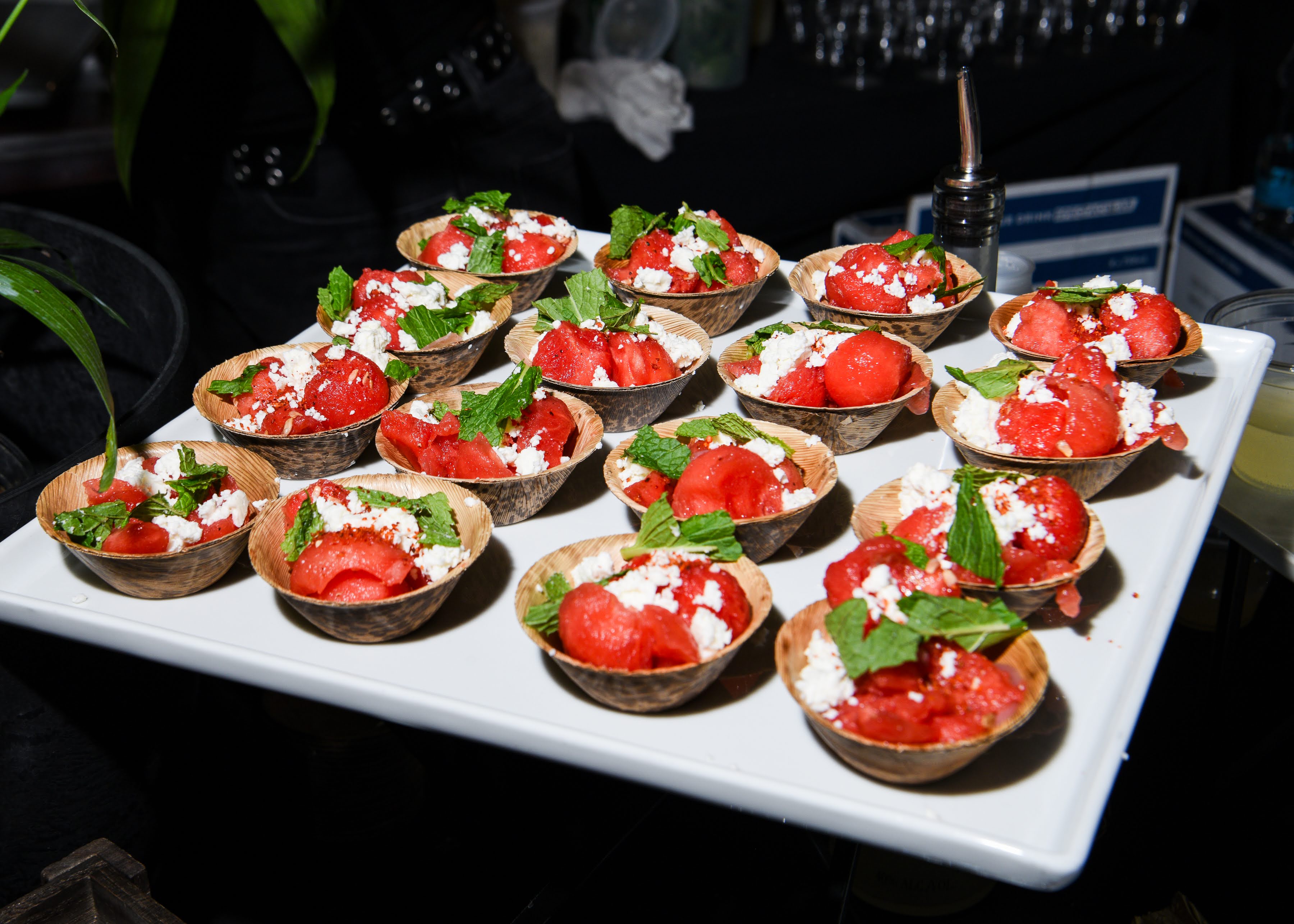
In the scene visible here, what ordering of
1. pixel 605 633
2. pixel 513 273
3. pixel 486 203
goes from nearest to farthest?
pixel 605 633
pixel 513 273
pixel 486 203

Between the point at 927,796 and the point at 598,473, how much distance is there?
690 mm

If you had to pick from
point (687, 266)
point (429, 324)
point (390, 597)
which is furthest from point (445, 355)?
point (390, 597)

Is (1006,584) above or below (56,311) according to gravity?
below

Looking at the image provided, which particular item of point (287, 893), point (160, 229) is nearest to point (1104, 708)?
point (287, 893)

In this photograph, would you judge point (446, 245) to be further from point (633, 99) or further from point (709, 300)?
point (633, 99)

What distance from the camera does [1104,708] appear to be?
0.98 meters

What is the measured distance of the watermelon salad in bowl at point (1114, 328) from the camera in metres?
1.46

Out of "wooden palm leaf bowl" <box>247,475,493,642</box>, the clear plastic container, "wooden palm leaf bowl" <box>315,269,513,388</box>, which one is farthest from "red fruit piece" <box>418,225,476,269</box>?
the clear plastic container

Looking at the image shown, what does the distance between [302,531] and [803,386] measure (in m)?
0.70

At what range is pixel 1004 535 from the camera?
3.51ft

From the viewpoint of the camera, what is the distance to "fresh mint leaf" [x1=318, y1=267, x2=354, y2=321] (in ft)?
5.38

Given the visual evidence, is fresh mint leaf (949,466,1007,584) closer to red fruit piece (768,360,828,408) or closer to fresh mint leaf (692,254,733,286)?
red fruit piece (768,360,828,408)

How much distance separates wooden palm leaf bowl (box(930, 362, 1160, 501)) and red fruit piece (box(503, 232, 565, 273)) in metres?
0.84

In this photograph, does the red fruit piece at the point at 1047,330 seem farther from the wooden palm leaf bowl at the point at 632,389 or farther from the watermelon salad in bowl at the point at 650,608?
the watermelon salad in bowl at the point at 650,608
